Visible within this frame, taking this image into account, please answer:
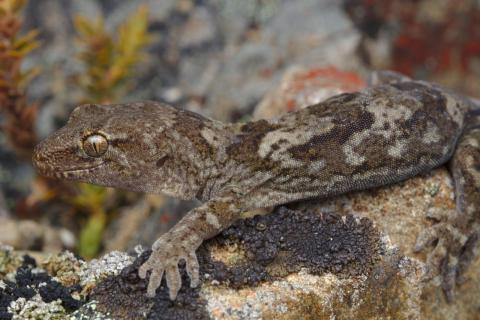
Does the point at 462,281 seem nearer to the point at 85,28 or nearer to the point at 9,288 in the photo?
the point at 9,288

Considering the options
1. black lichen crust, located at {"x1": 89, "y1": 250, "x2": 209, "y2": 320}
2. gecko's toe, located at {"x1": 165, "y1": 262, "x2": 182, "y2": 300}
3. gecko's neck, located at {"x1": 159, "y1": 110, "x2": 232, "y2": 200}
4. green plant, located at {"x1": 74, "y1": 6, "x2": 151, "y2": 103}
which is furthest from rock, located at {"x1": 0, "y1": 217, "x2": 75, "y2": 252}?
gecko's toe, located at {"x1": 165, "y1": 262, "x2": 182, "y2": 300}

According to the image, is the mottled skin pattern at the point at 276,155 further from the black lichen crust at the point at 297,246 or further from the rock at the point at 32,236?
the rock at the point at 32,236

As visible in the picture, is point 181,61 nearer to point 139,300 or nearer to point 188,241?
point 188,241

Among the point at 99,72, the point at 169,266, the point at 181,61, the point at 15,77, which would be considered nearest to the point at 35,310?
the point at 169,266

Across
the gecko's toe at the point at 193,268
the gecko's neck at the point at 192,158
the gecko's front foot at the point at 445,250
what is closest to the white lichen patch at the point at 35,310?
the gecko's toe at the point at 193,268

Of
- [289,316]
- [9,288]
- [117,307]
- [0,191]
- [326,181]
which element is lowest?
[289,316]

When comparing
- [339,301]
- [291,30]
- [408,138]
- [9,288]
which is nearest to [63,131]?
[9,288]
